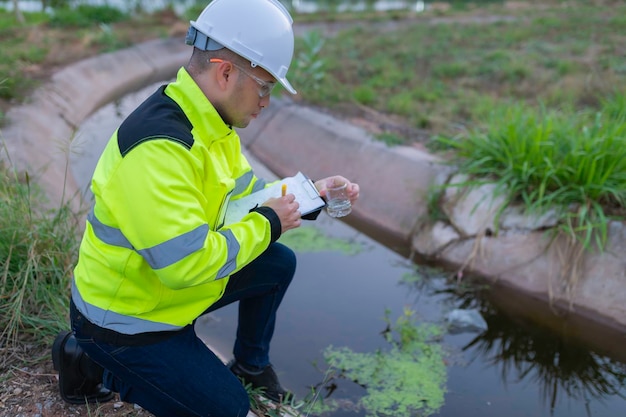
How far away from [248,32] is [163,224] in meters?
0.67

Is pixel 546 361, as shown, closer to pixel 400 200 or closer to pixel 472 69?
pixel 400 200

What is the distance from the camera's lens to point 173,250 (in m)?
1.64

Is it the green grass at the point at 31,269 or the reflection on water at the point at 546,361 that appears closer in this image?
the green grass at the point at 31,269

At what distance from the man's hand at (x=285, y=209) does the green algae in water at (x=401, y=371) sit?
3.49 ft

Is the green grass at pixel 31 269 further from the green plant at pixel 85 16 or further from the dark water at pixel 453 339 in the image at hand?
the green plant at pixel 85 16

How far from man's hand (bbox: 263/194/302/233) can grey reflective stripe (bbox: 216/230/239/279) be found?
0.63 ft

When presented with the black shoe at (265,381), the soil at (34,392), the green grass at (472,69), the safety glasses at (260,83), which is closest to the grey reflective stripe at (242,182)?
the safety glasses at (260,83)

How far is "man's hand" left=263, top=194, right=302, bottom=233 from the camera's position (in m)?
1.95

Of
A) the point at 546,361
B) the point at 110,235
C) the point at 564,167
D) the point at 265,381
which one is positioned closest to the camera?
the point at 110,235

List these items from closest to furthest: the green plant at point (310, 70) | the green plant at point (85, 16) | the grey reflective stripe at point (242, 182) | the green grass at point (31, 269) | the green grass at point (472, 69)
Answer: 1. the grey reflective stripe at point (242, 182)
2. the green grass at point (31, 269)
3. the green grass at point (472, 69)
4. the green plant at point (310, 70)
5. the green plant at point (85, 16)

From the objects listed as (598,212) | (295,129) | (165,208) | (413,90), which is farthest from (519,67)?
(165,208)

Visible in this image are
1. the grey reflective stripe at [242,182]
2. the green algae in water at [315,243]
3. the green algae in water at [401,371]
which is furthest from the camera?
the green algae in water at [315,243]

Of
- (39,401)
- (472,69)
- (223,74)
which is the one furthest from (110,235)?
(472,69)

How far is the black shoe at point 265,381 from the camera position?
254 cm
